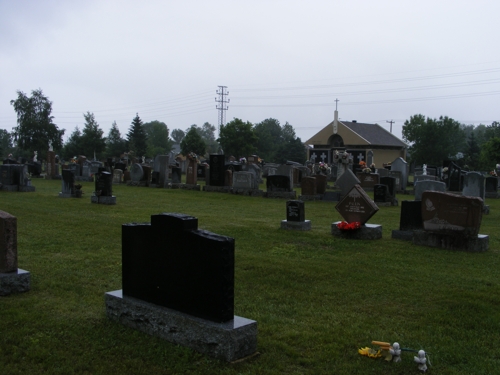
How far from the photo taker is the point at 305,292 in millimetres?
6871

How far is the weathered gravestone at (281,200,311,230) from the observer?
490 inches

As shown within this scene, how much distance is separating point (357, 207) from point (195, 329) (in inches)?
295

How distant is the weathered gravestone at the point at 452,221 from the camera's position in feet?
32.8

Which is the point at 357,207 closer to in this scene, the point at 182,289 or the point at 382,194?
the point at 182,289

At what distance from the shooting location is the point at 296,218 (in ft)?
41.3

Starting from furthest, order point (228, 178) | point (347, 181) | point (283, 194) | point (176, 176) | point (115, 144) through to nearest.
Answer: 1. point (115, 144)
2. point (176, 176)
3. point (228, 178)
4. point (283, 194)
5. point (347, 181)

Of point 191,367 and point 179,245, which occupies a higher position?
point 179,245

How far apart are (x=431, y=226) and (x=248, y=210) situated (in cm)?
775

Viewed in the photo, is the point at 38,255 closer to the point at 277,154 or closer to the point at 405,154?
the point at 277,154

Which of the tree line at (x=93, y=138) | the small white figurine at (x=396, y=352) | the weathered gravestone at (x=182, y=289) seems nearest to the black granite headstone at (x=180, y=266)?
the weathered gravestone at (x=182, y=289)

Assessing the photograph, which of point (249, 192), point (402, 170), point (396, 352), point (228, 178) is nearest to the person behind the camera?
point (396, 352)

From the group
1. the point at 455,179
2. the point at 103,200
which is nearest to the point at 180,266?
the point at 103,200

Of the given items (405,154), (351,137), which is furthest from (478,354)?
(405,154)

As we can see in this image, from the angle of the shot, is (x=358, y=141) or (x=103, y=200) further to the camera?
(x=358, y=141)
